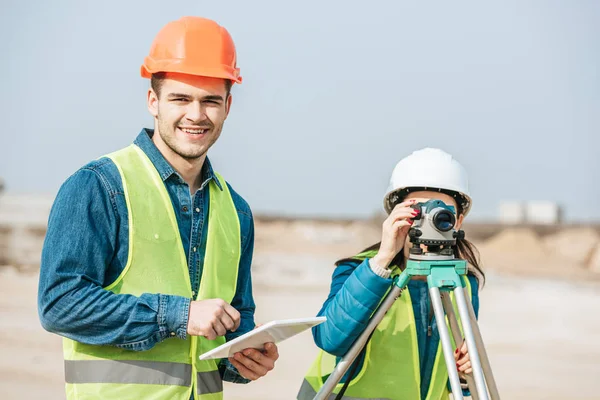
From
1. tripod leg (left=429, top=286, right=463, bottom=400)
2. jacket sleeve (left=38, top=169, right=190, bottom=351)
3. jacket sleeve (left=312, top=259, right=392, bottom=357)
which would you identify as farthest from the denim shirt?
tripod leg (left=429, top=286, right=463, bottom=400)

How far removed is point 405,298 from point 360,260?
0.23 metres

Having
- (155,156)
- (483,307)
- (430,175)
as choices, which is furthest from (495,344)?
(155,156)

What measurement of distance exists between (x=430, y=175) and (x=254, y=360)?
1.07 metres

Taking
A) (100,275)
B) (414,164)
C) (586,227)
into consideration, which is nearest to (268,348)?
(100,275)

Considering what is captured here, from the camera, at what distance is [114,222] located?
264cm

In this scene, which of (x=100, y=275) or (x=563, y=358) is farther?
(x=563, y=358)

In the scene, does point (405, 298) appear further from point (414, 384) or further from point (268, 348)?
point (268, 348)

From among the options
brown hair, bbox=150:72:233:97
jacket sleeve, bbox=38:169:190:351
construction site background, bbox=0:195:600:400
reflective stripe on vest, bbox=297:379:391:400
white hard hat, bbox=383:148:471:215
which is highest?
brown hair, bbox=150:72:233:97

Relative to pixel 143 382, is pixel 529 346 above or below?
below

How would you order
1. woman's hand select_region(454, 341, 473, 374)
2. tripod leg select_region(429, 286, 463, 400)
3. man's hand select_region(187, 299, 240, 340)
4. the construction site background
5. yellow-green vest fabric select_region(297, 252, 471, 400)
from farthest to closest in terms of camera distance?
the construction site background
yellow-green vest fabric select_region(297, 252, 471, 400)
woman's hand select_region(454, 341, 473, 374)
tripod leg select_region(429, 286, 463, 400)
man's hand select_region(187, 299, 240, 340)

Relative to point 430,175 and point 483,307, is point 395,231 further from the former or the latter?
point 483,307

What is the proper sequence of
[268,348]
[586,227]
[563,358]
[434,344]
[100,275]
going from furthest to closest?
1. [586,227]
2. [563,358]
3. [434,344]
4. [268,348]
5. [100,275]

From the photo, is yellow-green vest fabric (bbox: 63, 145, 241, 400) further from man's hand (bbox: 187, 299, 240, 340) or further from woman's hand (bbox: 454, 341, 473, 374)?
woman's hand (bbox: 454, 341, 473, 374)

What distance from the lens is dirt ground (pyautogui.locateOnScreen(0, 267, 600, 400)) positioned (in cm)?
861
